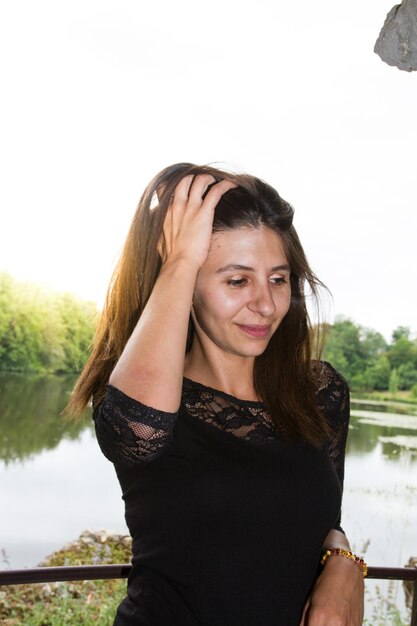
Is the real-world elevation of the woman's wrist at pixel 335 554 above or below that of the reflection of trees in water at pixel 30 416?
above

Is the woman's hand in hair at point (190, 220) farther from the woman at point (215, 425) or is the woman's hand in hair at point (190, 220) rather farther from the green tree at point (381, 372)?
A: the green tree at point (381, 372)

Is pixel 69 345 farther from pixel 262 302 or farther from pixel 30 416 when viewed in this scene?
pixel 262 302

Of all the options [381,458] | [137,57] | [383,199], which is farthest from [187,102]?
[381,458]

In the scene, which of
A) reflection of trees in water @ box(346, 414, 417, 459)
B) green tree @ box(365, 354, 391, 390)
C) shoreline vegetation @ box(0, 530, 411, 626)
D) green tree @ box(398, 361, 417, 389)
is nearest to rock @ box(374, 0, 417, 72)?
shoreline vegetation @ box(0, 530, 411, 626)

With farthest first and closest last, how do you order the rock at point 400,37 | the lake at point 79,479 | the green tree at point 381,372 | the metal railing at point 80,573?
the green tree at point 381,372, the lake at point 79,479, the rock at point 400,37, the metal railing at point 80,573

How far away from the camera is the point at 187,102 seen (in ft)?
44.1

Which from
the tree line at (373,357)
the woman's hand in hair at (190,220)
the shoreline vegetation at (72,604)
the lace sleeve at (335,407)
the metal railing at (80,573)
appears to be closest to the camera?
the woman's hand in hair at (190,220)

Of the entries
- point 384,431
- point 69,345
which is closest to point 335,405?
point 69,345

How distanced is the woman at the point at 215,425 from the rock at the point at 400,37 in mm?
971

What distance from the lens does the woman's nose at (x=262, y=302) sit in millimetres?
1229

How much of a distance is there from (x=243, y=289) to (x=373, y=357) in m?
10.3

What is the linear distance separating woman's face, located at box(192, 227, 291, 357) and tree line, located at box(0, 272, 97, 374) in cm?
943

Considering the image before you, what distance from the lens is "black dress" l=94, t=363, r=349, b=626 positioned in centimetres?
112

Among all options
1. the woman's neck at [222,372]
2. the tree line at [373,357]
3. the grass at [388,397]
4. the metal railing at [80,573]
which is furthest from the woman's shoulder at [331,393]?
the grass at [388,397]
